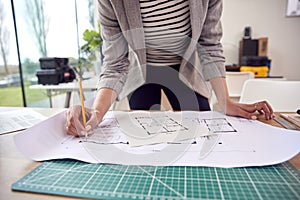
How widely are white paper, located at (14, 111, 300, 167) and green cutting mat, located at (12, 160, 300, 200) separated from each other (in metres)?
0.02

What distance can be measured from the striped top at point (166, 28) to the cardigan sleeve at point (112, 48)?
0.10 meters

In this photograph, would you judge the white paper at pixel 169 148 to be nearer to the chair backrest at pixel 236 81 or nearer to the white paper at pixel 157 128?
the white paper at pixel 157 128

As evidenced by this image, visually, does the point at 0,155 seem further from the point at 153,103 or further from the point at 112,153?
the point at 153,103

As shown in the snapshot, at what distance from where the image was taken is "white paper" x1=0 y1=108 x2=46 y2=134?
617mm

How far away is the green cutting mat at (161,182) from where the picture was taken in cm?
29

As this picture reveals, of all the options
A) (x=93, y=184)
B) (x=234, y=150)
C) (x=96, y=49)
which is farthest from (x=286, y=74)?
(x=93, y=184)

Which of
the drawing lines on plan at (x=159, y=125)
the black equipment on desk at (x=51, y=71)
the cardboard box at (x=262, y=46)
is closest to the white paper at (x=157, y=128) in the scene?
the drawing lines on plan at (x=159, y=125)

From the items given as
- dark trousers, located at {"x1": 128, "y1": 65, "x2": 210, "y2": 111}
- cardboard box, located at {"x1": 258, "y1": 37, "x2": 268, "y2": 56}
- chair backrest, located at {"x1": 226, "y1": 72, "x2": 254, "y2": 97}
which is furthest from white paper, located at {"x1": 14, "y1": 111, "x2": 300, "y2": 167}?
cardboard box, located at {"x1": 258, "y1": 37, "x2": 268, "y2": 56}

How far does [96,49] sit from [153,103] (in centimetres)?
149

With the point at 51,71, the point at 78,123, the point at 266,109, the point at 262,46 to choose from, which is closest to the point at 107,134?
the point at 78,123

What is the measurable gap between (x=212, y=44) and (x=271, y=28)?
234 centimetres

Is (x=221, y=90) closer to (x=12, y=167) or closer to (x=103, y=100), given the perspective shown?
(x=103, y=100)

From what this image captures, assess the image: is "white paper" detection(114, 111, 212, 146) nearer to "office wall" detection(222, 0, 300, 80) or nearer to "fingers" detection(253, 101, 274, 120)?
"fingers" detection(253, 101, 274, 120)

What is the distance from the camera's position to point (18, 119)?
0.70 m
